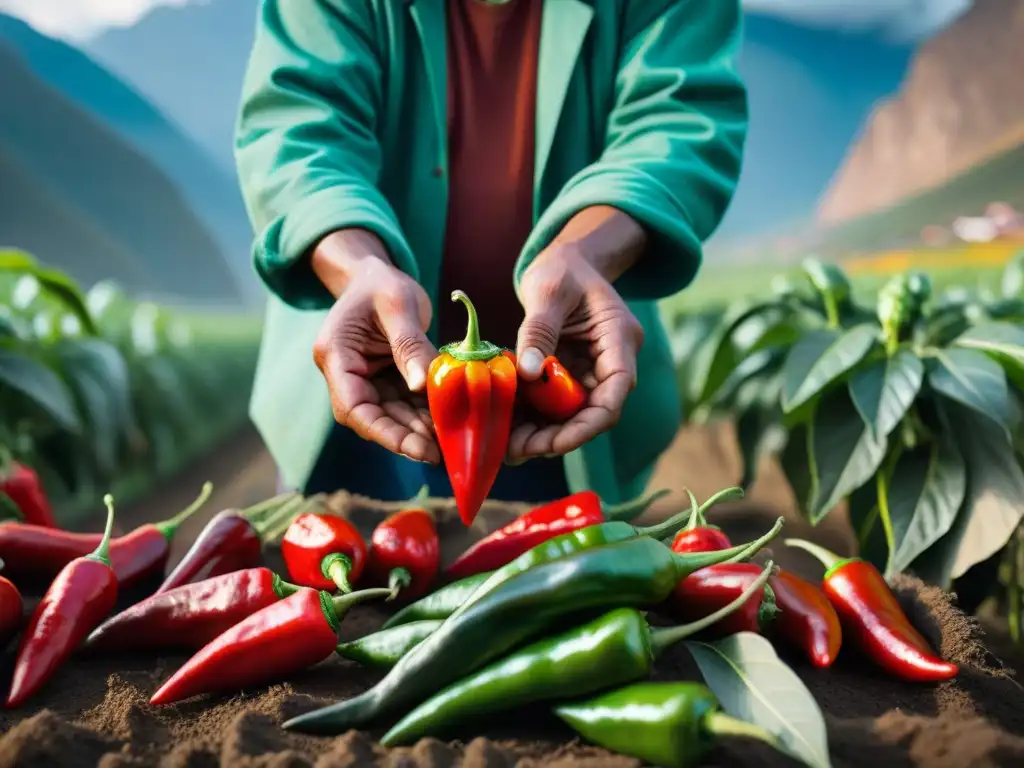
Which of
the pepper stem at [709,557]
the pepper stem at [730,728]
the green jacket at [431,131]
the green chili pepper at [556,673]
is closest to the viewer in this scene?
the pepper stem at [730,728]

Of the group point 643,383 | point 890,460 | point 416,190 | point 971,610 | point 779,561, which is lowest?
point 971,610

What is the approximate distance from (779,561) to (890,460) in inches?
16.7

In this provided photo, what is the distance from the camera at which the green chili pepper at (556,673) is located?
114 cm

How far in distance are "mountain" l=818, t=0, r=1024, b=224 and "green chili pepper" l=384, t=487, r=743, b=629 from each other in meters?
6.91

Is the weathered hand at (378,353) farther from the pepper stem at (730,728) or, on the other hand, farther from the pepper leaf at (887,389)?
the pepper leaf at (887,389)

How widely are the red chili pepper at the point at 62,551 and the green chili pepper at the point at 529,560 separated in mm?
534

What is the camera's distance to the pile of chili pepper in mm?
1542

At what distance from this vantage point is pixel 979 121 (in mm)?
7633

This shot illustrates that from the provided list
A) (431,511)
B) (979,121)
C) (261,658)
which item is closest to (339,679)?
(261,658)

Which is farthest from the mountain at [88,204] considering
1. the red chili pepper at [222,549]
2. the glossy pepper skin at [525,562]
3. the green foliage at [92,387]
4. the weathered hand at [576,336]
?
the glossy pepper skin at [525,562]

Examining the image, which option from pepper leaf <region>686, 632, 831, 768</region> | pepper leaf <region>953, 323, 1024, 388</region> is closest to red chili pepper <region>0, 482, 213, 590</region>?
pepper leaf <region>686, 632, 831, 768</region>

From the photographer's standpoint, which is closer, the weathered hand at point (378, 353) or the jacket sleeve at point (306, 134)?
the weathered hand at point (378, 353)

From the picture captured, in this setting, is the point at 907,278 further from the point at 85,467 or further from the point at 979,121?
the point at 979,121

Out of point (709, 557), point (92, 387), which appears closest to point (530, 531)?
point (709, 557)
